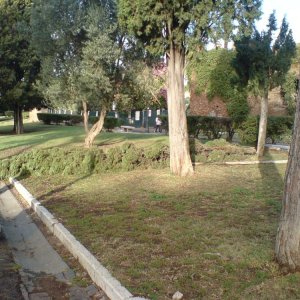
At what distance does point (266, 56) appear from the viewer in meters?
14.3

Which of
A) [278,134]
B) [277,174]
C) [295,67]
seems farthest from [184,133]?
[295,67]

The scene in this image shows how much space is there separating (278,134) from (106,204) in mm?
13753

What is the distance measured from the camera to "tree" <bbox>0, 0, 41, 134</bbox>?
2395 cm

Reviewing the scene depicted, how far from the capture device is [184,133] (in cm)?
1127

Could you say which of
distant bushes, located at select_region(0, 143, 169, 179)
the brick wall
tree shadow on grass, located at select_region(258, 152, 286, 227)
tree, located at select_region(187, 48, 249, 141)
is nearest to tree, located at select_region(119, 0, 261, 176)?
distant bushes, located at select_region(0, 143, 169, 179)

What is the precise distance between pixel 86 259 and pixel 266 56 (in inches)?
438

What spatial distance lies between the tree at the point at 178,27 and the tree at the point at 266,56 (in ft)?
13.1

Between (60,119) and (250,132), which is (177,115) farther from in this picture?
(60,119)

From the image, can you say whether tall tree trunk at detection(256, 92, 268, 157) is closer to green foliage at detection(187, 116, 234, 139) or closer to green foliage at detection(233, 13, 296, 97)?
green foliage at detection(233, 13, 296, 97)

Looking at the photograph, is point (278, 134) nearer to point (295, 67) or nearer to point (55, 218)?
point (295, 67)

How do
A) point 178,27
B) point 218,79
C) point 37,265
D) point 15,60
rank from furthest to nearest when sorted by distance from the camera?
point 218,79, point 15,60, point 178,27, point 37,265

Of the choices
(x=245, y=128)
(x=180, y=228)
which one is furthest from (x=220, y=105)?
(x=180, y=228)

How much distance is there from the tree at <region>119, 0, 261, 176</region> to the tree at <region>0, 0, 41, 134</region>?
14.4 meters

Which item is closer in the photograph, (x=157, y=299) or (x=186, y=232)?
(x=157, y=299)
